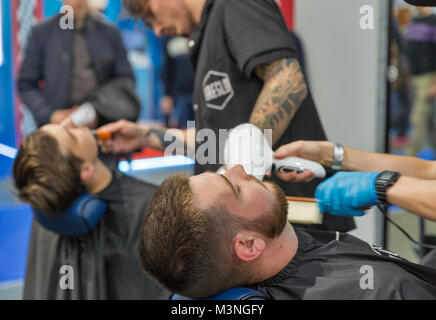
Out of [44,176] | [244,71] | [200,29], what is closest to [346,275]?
[244,71]

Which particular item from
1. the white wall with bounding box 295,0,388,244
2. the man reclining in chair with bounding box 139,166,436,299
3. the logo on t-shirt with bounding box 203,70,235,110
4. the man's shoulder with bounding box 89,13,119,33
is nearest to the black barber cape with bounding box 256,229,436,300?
the man reclining in chair with bounding box 139,166,436,299

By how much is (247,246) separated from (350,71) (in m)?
1.73

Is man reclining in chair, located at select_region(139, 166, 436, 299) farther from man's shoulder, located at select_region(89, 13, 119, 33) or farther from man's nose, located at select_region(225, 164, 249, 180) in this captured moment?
man's shoulder, located at select_region(89, 13, 119, 33)

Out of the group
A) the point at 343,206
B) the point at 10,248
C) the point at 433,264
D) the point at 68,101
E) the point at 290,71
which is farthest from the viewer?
the point at 10,248

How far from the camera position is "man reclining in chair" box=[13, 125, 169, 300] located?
1.78 m

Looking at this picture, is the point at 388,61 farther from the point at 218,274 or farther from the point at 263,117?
the point at 218,274

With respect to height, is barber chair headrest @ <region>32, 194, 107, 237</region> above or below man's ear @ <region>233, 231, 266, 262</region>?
below

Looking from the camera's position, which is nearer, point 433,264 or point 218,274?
point 218,274

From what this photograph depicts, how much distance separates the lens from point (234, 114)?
1557 mm

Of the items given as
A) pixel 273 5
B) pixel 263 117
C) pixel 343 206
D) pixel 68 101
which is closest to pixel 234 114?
pixel 263 117

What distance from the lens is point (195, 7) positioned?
1.69 m

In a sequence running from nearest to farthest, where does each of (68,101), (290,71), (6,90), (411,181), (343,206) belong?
(411,181), (343,206), (290,71), (68,101), (6,90)

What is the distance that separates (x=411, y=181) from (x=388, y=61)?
1674 mm

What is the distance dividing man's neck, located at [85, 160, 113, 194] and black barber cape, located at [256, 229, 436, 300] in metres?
0.95
